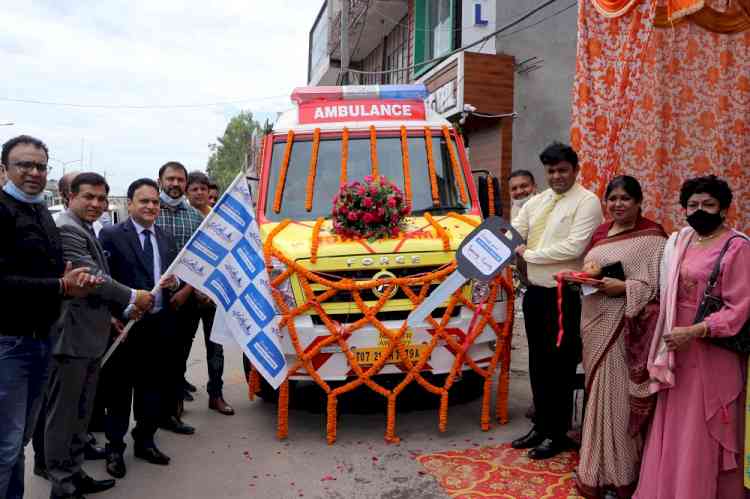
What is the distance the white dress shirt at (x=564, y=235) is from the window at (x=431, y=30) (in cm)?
994

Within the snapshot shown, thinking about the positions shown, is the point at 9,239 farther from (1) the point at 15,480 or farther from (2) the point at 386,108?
(2) the point at 386,108

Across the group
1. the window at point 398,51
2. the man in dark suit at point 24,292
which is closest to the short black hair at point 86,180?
the man in dark suit at point 24,292

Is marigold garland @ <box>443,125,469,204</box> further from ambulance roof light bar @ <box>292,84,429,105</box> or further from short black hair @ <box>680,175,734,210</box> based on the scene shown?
short black hair @ <box>680,175,734,210</box>

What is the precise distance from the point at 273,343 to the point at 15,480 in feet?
5.12

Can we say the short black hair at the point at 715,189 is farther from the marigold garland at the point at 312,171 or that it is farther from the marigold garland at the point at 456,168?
the marigold garland at the point at 312,171

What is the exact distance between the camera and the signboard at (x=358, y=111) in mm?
5574

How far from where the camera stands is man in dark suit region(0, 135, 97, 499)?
2707 millimetres

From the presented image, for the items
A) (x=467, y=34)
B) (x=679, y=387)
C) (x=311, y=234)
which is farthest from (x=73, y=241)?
(x=467, y=34)

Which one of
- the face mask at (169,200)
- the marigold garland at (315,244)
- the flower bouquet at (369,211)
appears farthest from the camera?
the face mask at (169,200)

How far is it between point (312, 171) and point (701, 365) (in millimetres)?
3376

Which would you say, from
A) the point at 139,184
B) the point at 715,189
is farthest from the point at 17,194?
the point at 715,189

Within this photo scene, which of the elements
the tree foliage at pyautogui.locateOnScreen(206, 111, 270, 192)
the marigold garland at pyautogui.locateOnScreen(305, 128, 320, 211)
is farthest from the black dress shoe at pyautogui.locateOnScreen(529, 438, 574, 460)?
the tree foliage at pyautogui.locateOnScreen(206, 111, 270, 192)

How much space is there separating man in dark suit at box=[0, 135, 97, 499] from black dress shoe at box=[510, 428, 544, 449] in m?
2.94

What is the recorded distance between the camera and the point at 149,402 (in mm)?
3973
